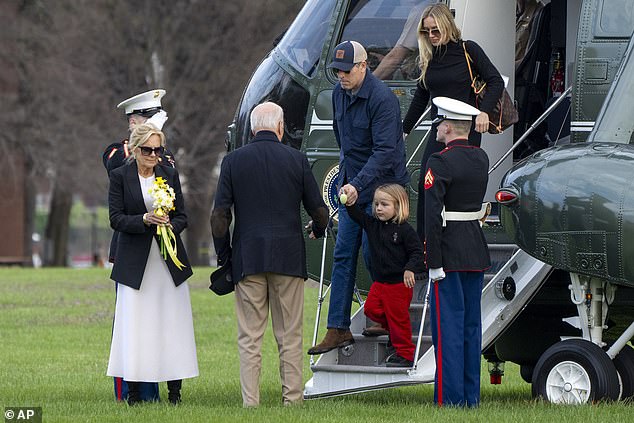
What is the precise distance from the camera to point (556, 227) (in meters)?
9.53

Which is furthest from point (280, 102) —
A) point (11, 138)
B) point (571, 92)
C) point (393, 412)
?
point (11, 138)

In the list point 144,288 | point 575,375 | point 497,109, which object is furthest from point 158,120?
point 575,375

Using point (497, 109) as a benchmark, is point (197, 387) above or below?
below

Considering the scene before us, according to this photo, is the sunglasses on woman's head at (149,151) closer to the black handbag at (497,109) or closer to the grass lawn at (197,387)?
the grass lawn at (197,387)

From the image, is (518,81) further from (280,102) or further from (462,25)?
(280,102)

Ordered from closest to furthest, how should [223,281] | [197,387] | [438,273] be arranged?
[438,273] < [223,281] < [197,387]

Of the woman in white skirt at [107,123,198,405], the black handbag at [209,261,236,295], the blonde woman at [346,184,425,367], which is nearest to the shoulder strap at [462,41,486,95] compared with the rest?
the blonde woman at [346,184,425,367]

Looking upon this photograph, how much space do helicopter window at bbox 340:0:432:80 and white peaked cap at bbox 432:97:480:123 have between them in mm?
1952

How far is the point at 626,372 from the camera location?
9828 mm

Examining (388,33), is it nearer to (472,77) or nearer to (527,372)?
(472,77)

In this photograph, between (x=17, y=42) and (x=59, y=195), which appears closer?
(x=17, y=42)

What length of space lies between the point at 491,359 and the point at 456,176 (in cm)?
269

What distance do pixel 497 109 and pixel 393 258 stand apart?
1.25m

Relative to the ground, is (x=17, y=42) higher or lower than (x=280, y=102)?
higher
